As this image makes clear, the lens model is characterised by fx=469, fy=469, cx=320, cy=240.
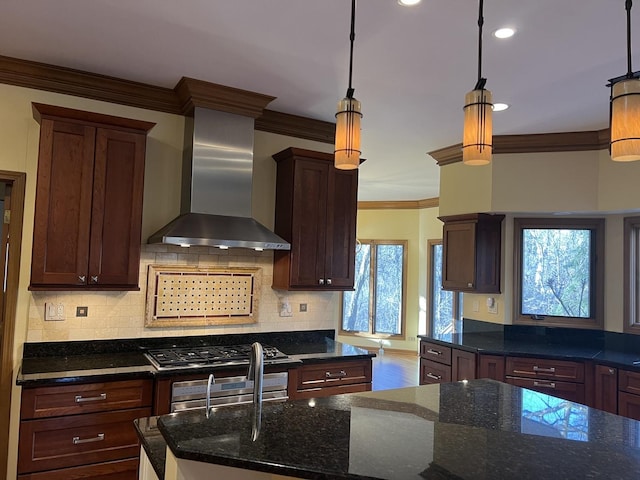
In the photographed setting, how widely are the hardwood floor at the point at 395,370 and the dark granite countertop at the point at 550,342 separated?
1.82 metres

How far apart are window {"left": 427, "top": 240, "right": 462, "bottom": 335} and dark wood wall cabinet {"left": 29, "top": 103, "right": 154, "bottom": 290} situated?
5970 millimetres

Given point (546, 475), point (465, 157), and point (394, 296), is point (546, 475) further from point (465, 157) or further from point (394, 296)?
point (394, 296)

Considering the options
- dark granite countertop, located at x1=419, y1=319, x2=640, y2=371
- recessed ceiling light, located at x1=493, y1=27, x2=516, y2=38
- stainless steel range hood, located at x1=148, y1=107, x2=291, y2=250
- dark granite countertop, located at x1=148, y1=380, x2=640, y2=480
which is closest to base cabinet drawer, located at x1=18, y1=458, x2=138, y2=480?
stainless steel range hood, located at x1=148, y1=107, x2=291, y2=250

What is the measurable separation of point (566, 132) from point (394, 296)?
4960 millimetres

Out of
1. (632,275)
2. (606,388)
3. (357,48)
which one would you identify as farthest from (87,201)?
(632,275)

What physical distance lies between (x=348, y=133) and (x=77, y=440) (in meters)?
2.41

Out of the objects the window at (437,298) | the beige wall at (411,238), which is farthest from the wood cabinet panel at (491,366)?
the beige wall at (411,238)

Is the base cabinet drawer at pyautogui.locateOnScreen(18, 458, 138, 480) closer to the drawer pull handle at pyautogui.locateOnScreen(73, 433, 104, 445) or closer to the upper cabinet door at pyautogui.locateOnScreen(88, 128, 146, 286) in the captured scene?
the drawer pull handle at pyautogui.locateOnScreen(73, 433, 104, 445)

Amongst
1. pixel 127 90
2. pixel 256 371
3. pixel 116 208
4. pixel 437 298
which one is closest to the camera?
pixel 256 371

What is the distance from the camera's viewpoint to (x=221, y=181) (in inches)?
141

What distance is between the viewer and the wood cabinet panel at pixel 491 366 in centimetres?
396

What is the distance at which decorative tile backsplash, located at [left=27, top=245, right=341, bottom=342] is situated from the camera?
3.20 metres

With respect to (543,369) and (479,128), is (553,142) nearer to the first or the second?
(543,369)

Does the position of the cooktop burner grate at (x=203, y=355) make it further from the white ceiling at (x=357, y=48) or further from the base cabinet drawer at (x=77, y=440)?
the white ceiling at (x=357, y=48)
